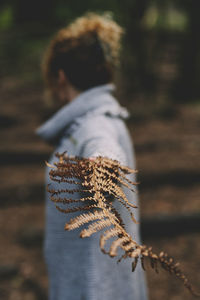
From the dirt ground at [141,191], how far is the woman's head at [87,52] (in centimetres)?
280

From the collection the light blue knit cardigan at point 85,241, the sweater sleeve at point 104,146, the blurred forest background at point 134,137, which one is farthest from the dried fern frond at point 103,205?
the blurred forest background at point 134,137

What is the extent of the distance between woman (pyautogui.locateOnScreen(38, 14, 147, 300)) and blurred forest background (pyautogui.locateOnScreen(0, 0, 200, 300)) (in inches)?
48.2

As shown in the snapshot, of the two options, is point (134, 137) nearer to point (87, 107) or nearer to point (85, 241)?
point (87, 107)

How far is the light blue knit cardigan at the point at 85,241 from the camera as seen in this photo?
1.45 meters

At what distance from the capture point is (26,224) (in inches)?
195

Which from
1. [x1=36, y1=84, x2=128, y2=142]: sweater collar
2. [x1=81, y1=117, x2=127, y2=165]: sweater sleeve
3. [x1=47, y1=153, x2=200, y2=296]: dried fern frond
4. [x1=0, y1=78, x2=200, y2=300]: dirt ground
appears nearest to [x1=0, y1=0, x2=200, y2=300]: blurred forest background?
[x1=0, y1=78, x2=200, y2=300]: dirt ground

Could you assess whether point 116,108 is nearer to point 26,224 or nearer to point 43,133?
point 43,133

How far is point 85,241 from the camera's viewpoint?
59.1 inches

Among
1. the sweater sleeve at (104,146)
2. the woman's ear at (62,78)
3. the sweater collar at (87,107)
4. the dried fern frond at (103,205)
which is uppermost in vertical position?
the woman's ear at (62,78)

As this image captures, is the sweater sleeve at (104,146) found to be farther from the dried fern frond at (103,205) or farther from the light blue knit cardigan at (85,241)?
the dried fern frond at (103,205)

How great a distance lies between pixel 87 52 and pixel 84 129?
0.50 meters

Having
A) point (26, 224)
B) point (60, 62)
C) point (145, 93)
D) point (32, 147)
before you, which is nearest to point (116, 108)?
point (60, 62)

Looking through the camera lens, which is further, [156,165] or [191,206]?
[156,165]

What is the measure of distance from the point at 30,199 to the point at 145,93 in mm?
5956
